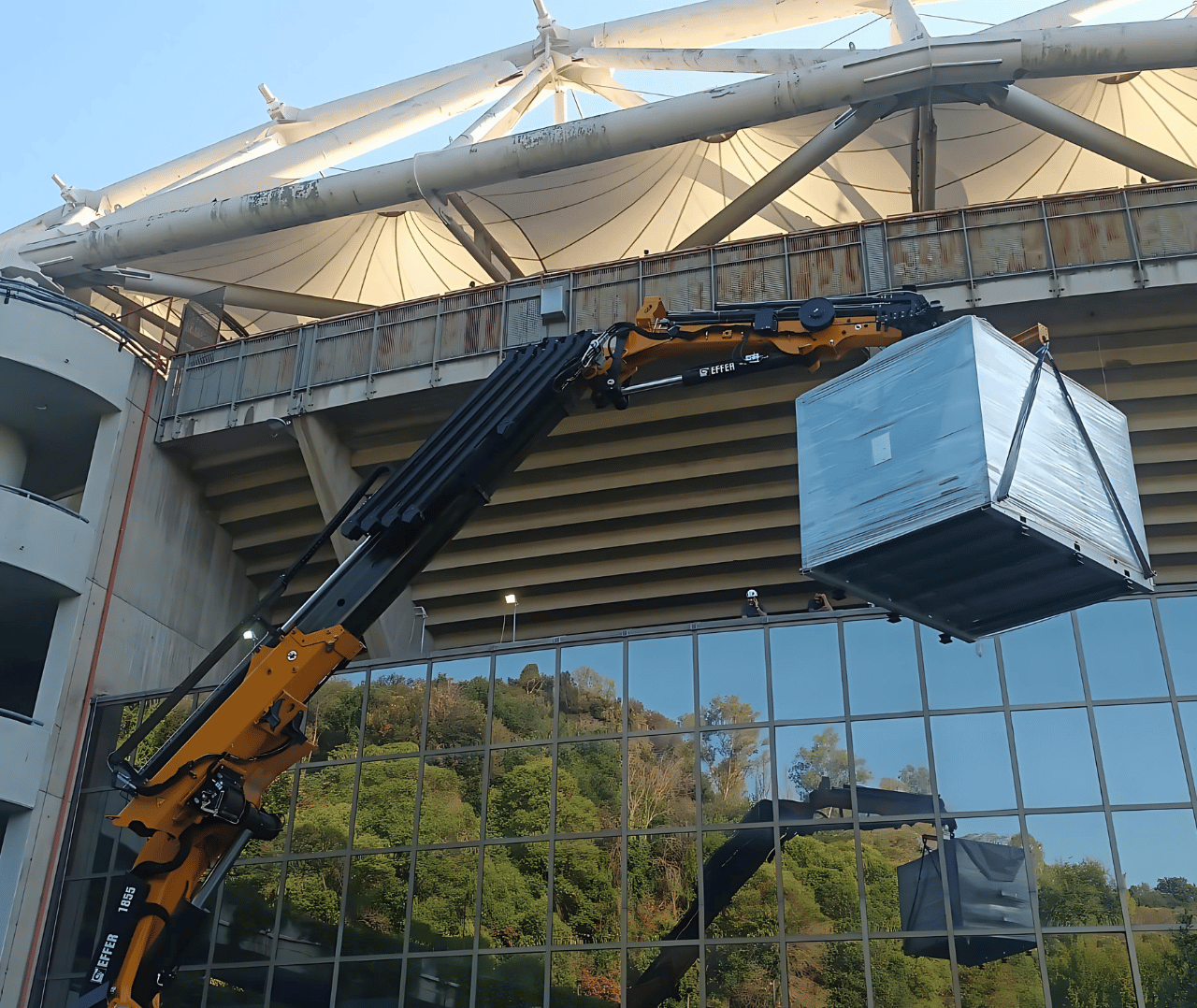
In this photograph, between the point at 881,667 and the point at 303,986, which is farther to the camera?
the point at 303,986

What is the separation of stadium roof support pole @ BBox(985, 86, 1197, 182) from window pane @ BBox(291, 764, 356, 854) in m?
15.4

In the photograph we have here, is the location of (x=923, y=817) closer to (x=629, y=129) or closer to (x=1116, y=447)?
(x=1116, y=447)

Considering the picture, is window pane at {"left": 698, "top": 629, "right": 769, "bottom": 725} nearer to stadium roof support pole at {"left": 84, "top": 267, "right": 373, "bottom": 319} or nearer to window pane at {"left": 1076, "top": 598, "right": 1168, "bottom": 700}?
window pane at {"left": 1076, "top": 598, "right": 1168, "bottom": 700}

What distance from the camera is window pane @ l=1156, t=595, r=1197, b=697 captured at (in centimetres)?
1560

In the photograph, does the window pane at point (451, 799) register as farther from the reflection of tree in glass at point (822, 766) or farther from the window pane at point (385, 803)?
the reflection of tree in glass at point (822, 766)

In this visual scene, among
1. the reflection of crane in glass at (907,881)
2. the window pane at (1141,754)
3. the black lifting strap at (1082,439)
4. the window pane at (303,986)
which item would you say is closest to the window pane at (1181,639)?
the window pane at (1141,754)

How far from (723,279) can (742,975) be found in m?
10.7

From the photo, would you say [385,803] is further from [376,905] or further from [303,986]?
[303,986]

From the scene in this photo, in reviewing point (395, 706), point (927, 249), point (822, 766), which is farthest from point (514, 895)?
point (927, 249)

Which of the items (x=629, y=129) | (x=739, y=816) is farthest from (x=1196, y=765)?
(x=629, y=129)

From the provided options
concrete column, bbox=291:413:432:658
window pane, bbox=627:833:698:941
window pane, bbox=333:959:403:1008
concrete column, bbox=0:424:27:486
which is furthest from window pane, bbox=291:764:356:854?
concrete column, bbox=0:424:27:486

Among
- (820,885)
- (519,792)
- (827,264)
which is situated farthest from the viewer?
(827,264)

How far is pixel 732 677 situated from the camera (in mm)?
17078

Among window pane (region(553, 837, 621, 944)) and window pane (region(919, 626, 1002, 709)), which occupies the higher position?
window pane (region(919, 626, 1002, 709))
